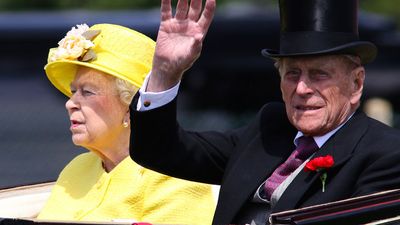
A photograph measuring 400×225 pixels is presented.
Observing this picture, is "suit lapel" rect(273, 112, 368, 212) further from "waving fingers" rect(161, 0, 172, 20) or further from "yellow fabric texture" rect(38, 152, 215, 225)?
"waving fingers" rect(161, 0, 172, 20)

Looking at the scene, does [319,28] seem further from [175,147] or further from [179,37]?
[175,147]

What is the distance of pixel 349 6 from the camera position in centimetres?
363

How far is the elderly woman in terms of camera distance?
4.00 meters

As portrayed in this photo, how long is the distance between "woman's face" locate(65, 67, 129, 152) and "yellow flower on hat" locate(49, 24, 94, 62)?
0.28 feet

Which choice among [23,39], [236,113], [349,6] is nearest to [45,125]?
[236,113]

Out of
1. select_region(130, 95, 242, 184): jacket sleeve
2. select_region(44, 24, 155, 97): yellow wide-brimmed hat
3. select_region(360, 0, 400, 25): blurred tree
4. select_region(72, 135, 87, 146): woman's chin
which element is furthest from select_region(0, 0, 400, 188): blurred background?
select_region(130, 95, 242, 184): jacket sleeve

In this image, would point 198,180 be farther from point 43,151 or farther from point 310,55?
point 43,151

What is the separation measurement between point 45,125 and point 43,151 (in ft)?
3.22

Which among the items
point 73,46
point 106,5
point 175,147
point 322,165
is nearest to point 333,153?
point 322,165

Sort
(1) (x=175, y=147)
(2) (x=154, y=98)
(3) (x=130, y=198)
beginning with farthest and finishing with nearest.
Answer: (3) (x=130, y=198)
(1) (x=175, y=147)
(2) (x=154, y=98)

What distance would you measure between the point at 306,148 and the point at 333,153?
116mm

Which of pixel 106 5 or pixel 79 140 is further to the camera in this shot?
pixel 106 5

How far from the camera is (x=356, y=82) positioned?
3.59m

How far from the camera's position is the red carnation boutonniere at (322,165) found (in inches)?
137
